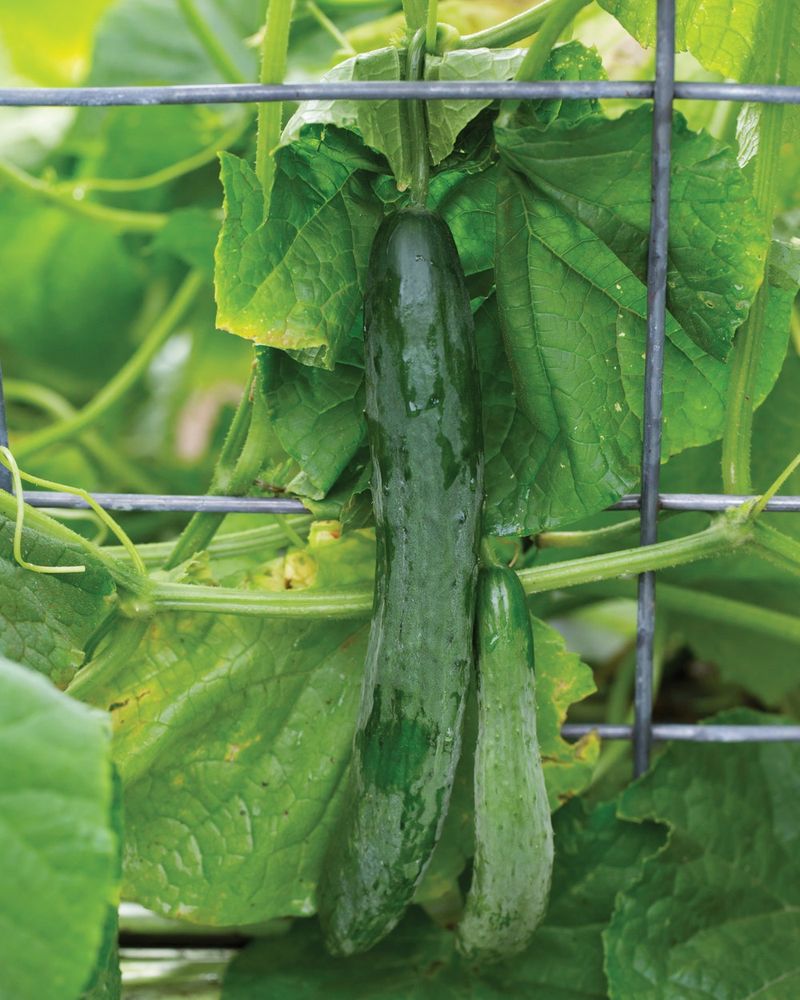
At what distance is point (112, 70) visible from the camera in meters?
1.59

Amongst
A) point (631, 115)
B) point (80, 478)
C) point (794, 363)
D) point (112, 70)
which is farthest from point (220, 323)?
point (112, 70)

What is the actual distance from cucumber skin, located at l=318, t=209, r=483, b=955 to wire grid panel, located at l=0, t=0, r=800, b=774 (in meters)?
0.09

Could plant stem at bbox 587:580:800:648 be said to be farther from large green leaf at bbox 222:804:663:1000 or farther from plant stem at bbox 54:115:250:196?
plant stem at bbox 54:115:250:196

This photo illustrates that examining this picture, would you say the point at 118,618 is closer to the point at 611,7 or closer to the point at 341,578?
the point at 341,578

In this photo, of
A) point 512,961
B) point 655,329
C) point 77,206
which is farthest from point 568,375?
point 77,206

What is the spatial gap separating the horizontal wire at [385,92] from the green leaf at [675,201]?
23mm

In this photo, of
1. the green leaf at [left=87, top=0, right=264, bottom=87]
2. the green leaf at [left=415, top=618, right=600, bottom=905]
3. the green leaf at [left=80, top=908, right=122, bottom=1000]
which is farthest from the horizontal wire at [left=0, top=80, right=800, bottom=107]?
the green leaf at [left=87, top=0, right=264, bottom=87]

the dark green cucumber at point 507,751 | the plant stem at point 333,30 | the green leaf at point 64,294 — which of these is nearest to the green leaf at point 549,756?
the dark green cucumber at point 507,751

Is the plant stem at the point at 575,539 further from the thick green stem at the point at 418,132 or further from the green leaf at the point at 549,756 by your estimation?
the thick green stem at the point at 418,132

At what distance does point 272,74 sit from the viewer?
77 centimetres

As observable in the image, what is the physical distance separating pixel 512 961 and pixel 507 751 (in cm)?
29

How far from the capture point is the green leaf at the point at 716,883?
89cm

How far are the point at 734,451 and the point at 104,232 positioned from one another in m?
1.33

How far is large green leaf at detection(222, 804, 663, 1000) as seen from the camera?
3.01 feet
